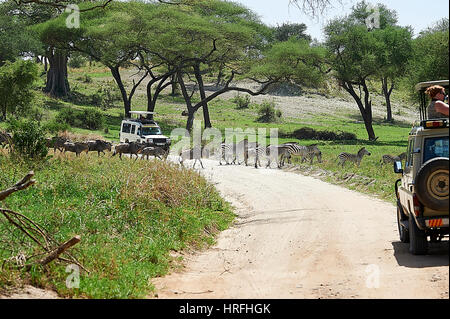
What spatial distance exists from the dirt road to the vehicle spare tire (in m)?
0.86

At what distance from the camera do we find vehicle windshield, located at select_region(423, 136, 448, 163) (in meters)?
9.47

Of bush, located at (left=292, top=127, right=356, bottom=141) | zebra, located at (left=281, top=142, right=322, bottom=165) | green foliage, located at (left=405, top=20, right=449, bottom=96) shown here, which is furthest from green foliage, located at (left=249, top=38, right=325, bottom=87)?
zebra, located at (left=281, top=142, right=322, bottom=165)

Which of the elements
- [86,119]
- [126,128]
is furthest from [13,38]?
[126,128]

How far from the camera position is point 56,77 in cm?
5941

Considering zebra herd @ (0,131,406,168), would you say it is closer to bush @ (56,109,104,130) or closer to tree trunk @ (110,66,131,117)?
bush @ (56,109,104,130)

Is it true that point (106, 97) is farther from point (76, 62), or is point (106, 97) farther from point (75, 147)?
point (75, 147)

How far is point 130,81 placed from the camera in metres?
74.4

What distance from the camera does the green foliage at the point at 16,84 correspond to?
34.7 metres

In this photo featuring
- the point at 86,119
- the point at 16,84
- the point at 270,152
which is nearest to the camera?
the point at 270,152

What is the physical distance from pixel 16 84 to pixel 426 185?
3024 cm
